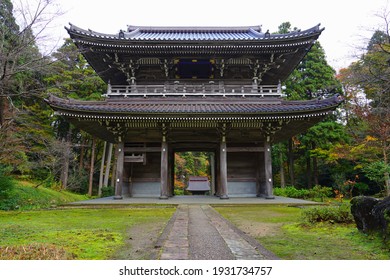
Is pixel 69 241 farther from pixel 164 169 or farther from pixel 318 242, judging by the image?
pixel 164 169

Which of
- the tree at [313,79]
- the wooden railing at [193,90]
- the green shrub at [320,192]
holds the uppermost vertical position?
the tree at [313,79]

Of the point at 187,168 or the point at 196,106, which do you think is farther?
the point at 187,168

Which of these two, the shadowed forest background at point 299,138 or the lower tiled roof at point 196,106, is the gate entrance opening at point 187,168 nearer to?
the shadowed forest background at point 299,138

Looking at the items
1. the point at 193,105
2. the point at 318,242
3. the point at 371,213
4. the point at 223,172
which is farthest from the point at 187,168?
the point at 371,213

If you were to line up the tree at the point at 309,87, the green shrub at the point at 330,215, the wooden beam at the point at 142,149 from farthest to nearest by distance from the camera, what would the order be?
the tree at the point at 309,87, the wooden beam at the point at 142,149, the green shrub at the point at 330,215

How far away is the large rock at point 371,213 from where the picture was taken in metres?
3.99

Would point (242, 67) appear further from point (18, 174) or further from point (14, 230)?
point (18, 174)

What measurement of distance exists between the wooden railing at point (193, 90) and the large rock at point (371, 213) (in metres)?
9.86

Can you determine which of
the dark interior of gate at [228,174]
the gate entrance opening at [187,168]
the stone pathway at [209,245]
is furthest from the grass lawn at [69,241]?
the gate entrance opening at [187,168]

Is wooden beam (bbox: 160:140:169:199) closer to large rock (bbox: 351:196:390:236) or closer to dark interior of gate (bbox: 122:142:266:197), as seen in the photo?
dark interior of gate (bbox: 122:142:266:197)

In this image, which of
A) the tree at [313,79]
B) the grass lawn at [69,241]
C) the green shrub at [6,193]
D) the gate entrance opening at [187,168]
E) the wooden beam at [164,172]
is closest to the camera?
the grass lawn at [69,241]

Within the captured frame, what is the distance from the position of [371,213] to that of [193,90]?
1127 cm

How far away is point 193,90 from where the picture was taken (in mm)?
14539

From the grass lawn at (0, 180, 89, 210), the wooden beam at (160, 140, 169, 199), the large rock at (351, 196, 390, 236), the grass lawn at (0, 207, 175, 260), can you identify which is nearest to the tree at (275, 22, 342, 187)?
the wooden beam at (160, 140, 169, 199)
